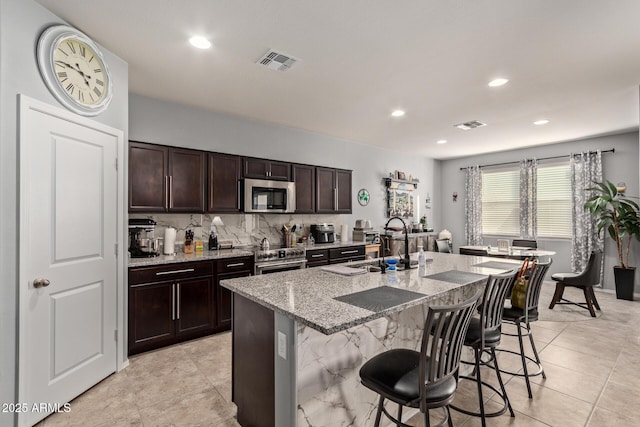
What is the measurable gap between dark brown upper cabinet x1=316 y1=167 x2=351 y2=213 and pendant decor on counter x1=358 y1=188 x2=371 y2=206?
0.63 metres

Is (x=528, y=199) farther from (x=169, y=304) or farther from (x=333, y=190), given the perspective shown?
(x=169, y=304)

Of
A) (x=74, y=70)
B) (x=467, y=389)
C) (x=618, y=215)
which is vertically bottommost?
(x=467, y=389)

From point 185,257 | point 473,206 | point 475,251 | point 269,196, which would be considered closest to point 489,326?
point 185,257

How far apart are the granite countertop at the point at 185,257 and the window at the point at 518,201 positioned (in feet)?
18.8

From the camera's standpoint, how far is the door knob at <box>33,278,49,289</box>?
2.13 meters

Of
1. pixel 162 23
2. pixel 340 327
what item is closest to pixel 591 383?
pixel 340 327

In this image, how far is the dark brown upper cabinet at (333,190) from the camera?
5242mm

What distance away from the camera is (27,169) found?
208cm

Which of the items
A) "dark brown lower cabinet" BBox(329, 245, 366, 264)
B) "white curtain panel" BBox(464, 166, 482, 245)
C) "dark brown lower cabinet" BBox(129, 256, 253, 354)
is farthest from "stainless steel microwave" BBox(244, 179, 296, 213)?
"white curtain panel" BBox(464, 166, 482, 245)

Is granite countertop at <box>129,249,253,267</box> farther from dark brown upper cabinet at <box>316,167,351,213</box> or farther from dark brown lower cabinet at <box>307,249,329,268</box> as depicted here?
dark brown upper cabinet at <box>316,167,351,213</box>

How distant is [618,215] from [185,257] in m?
6.46

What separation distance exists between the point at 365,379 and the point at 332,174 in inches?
163

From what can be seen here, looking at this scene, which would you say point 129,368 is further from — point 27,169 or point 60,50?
point 60,50

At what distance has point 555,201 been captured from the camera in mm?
6227
